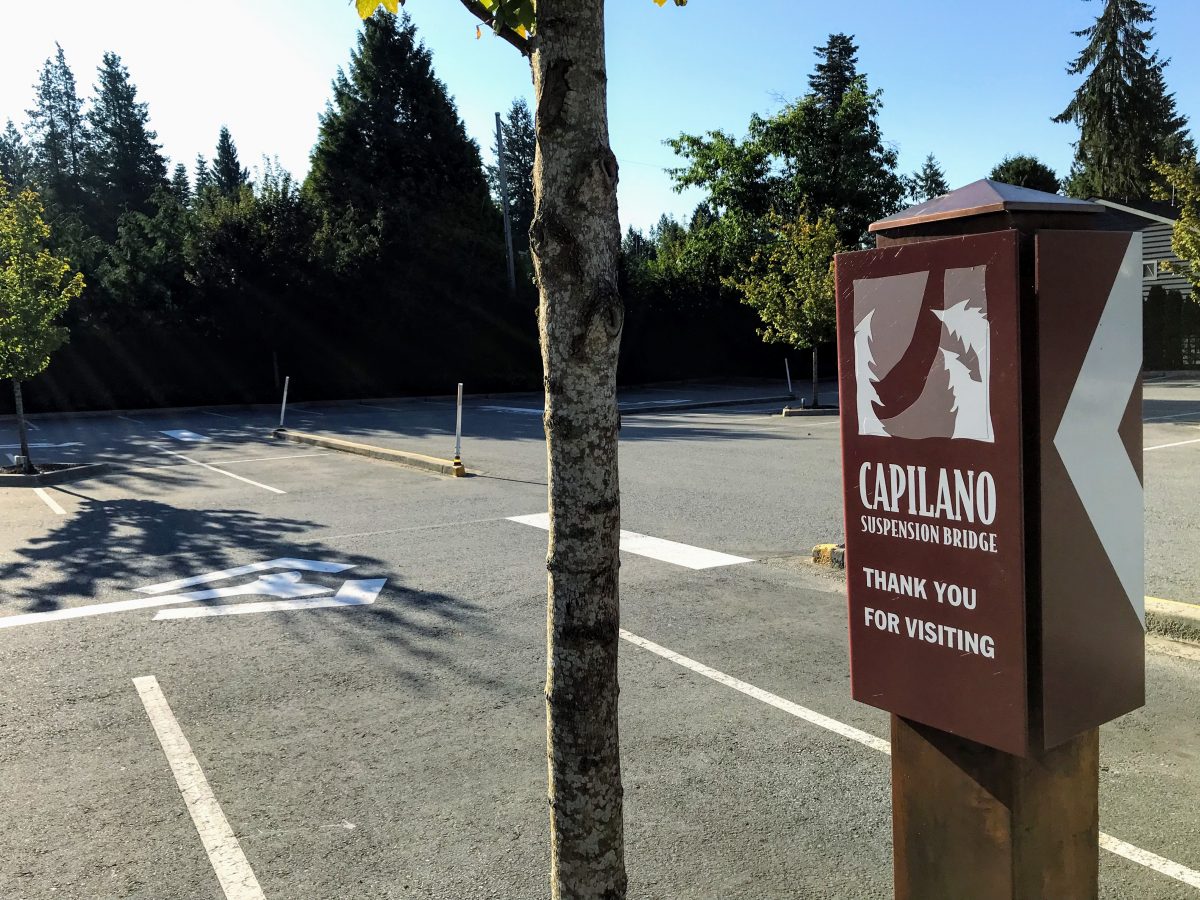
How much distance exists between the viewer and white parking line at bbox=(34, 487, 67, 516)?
38.9 ft

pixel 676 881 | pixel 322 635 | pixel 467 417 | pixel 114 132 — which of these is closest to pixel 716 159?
pixel 467 417

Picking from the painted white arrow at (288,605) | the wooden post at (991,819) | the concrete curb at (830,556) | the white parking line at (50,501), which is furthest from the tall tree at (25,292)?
the wooden post at (991,819)

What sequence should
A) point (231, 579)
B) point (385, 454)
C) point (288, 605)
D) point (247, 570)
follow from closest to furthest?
point (288, 605) < point (231, 579) < point (247, 570) < point (385, 454)

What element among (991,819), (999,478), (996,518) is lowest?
(991,819)

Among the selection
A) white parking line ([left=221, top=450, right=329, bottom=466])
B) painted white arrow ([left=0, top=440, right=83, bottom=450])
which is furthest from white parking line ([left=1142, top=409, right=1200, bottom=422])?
painted white arrow ([left=0, top=440, right=83, bottom=450])

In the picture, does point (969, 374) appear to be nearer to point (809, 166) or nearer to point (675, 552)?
point (675, 552)

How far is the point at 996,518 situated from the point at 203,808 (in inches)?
136

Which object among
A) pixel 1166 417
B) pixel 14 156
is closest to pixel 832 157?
pixel 1166 417

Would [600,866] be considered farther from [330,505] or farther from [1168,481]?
[1168,481]

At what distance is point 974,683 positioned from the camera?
2.58 metres

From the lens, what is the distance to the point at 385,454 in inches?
644

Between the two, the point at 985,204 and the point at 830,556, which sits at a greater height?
the point at 985,204

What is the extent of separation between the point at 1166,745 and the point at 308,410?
2893cm

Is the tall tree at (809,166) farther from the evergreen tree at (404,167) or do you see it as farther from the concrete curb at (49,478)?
the concrete curb at (49,478)
